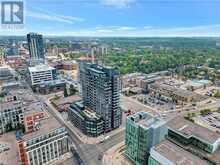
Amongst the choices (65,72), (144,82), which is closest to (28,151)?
(144,82)

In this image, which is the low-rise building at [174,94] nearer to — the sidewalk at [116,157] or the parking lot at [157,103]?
the parking lot at [157,103]

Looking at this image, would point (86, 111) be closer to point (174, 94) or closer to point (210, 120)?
point (210, 120)

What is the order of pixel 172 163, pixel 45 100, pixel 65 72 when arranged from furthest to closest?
pixel 65 72, pixel 45 100, pixel 172 163

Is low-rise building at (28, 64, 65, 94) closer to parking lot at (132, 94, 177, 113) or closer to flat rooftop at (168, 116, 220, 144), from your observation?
parking lot at (132, 94, 177, 113)

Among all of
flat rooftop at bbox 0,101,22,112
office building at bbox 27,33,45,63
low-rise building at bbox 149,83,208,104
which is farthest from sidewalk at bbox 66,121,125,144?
office building at bbox 27,33,45,63

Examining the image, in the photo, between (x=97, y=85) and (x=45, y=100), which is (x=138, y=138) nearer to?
(x=97, y=85)

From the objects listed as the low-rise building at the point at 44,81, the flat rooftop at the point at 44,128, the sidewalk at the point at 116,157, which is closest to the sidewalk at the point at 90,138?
the sidewalk at the point at 116,157
